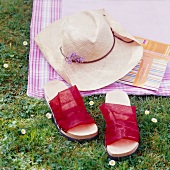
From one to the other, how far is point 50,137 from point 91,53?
21.6 inches

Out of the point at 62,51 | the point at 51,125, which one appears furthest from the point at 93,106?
the point at 62,51

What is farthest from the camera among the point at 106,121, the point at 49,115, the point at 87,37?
the point at 87,37

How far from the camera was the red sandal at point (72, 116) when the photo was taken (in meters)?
1.91

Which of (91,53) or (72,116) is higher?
(91,53)

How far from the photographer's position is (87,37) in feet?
7.28

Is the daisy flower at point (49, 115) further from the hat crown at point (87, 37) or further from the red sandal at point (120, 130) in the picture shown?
the hat crown at point (87, 37)

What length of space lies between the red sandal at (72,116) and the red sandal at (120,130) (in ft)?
0.26

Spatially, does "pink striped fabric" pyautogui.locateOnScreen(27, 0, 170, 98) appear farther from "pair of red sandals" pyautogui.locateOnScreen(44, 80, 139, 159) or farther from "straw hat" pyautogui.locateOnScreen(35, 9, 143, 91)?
"pair of red sandals" pyautogui.locateOnScreen(44, 80, 139, 159)

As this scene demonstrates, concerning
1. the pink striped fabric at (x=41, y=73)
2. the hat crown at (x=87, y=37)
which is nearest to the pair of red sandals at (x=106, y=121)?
the pink striped fabric at (x=41, y=73)

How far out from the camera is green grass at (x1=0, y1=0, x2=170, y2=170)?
1821mm

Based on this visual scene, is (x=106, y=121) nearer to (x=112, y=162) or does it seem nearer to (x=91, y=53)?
(x=112, y=162)

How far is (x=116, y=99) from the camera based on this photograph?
82.2 inches

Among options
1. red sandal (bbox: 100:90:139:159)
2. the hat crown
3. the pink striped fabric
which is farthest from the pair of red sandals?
the hat crown

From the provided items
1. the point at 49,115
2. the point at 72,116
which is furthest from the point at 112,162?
the point at 49,115
